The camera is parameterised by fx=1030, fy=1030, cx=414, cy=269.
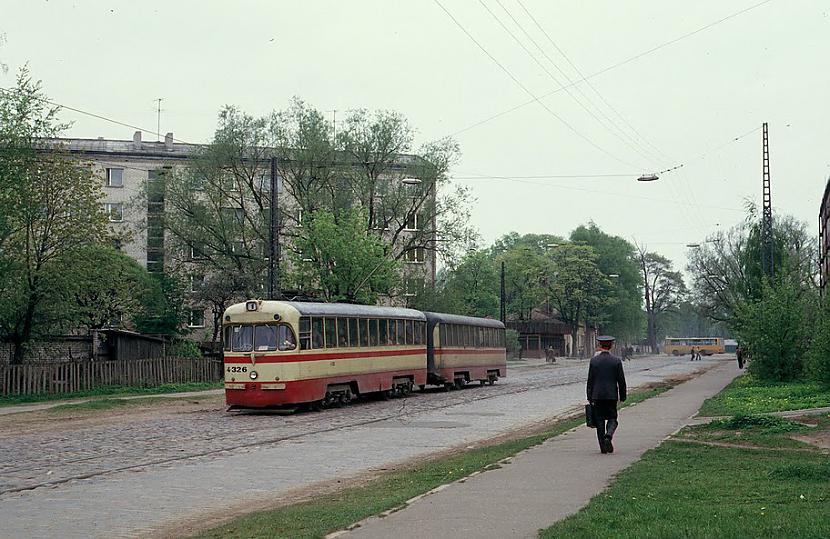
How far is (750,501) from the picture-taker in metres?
9.65

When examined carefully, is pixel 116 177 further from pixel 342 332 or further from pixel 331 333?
pixel 331 333

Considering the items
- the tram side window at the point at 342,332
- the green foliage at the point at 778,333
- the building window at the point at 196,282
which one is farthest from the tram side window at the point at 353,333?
the building window at the point at 196,282

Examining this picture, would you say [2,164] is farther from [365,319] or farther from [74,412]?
[365,319]

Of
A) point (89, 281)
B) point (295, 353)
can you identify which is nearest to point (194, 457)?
point (295, 353)

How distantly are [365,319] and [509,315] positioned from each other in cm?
8470

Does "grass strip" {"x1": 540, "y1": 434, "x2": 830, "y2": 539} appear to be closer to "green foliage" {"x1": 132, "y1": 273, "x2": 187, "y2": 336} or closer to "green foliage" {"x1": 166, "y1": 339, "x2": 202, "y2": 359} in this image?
"green foliage" {"x1": 166, "y1": 339, "x2": 202, "y2": 359}

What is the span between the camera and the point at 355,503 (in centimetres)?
1088

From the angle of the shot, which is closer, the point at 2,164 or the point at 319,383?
the point at 319,383

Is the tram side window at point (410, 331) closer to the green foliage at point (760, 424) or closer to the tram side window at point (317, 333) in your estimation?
the tram side window at point (317, 333)

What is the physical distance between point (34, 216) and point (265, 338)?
1305 cm

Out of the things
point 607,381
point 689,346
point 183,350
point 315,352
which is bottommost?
point 689,346

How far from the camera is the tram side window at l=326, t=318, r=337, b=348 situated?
27969mm

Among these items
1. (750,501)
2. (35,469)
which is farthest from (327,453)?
(750,501)

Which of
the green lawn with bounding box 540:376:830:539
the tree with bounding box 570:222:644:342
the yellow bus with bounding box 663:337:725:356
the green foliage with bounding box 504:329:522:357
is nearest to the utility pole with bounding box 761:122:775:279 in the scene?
the green lawn with bounding box 540:376:830:539
